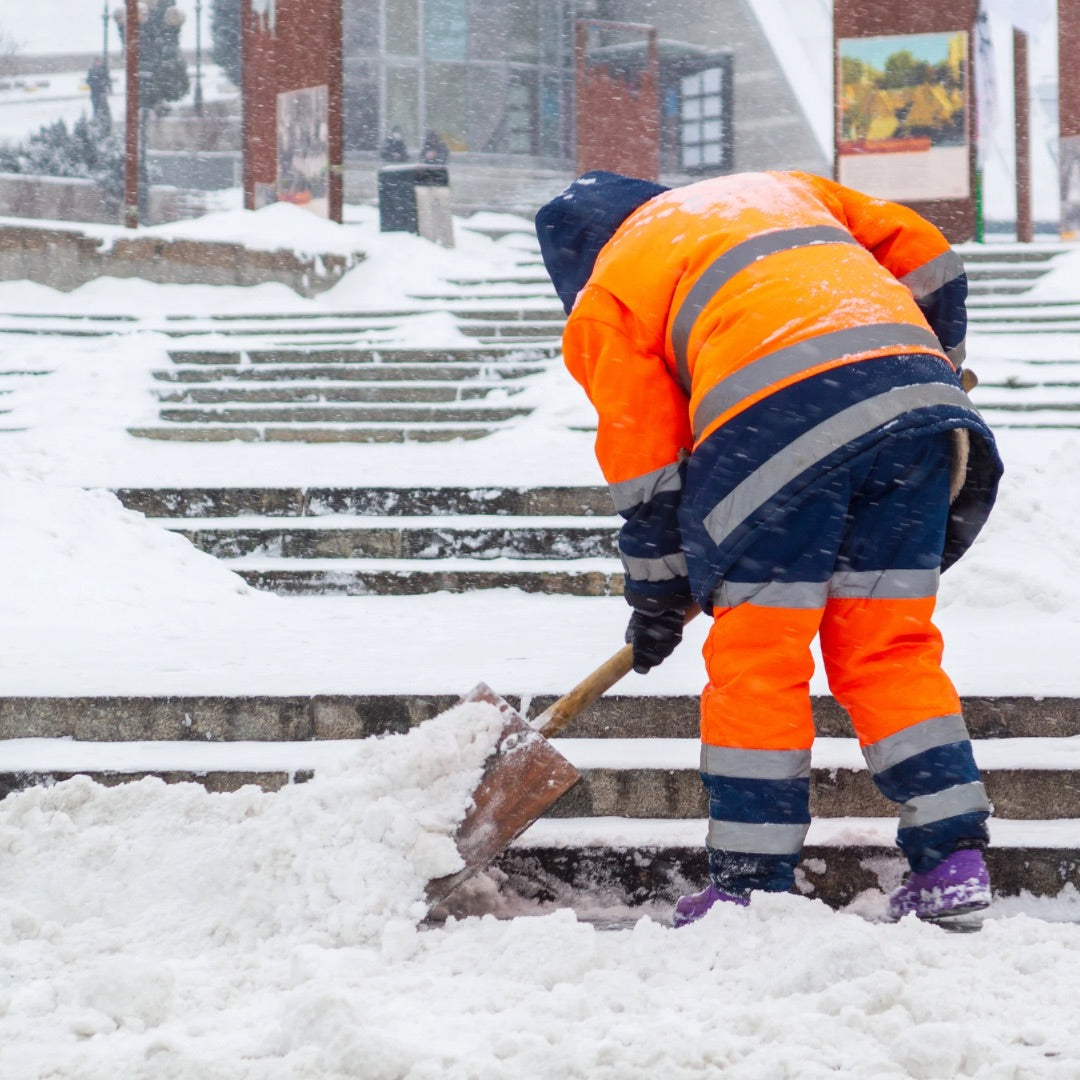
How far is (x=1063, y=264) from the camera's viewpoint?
32.3ft

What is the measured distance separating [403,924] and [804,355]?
52.3 inches

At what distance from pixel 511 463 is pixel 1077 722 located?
3458mm

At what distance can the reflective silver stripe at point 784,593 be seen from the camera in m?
2.41

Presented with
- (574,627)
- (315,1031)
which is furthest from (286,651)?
(315,1031)

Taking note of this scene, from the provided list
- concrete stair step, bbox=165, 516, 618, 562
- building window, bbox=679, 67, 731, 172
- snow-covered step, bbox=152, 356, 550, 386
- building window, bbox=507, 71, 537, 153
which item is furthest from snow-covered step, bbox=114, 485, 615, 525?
building window, bbox=679, 67, 731, 172

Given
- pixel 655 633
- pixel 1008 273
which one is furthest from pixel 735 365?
pixel 1008 273

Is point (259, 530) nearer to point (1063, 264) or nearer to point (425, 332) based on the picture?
point (425, 332)

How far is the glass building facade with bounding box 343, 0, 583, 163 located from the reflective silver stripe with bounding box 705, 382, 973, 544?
1855cm

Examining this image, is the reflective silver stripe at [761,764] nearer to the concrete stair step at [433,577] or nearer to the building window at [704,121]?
the concrete stair step at [433,577]

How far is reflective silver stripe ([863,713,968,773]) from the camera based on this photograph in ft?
7.97

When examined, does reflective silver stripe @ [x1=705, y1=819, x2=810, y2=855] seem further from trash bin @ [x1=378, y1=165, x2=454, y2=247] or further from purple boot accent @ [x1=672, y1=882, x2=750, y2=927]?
trash bin @ [x1=378, y1=165, x2=454, y2=247]

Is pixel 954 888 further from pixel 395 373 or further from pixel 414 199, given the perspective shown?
pixel 414 199

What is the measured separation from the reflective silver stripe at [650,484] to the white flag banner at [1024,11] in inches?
421

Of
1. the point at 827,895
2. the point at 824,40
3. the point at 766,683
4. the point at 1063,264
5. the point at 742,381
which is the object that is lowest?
the point at 827,895
